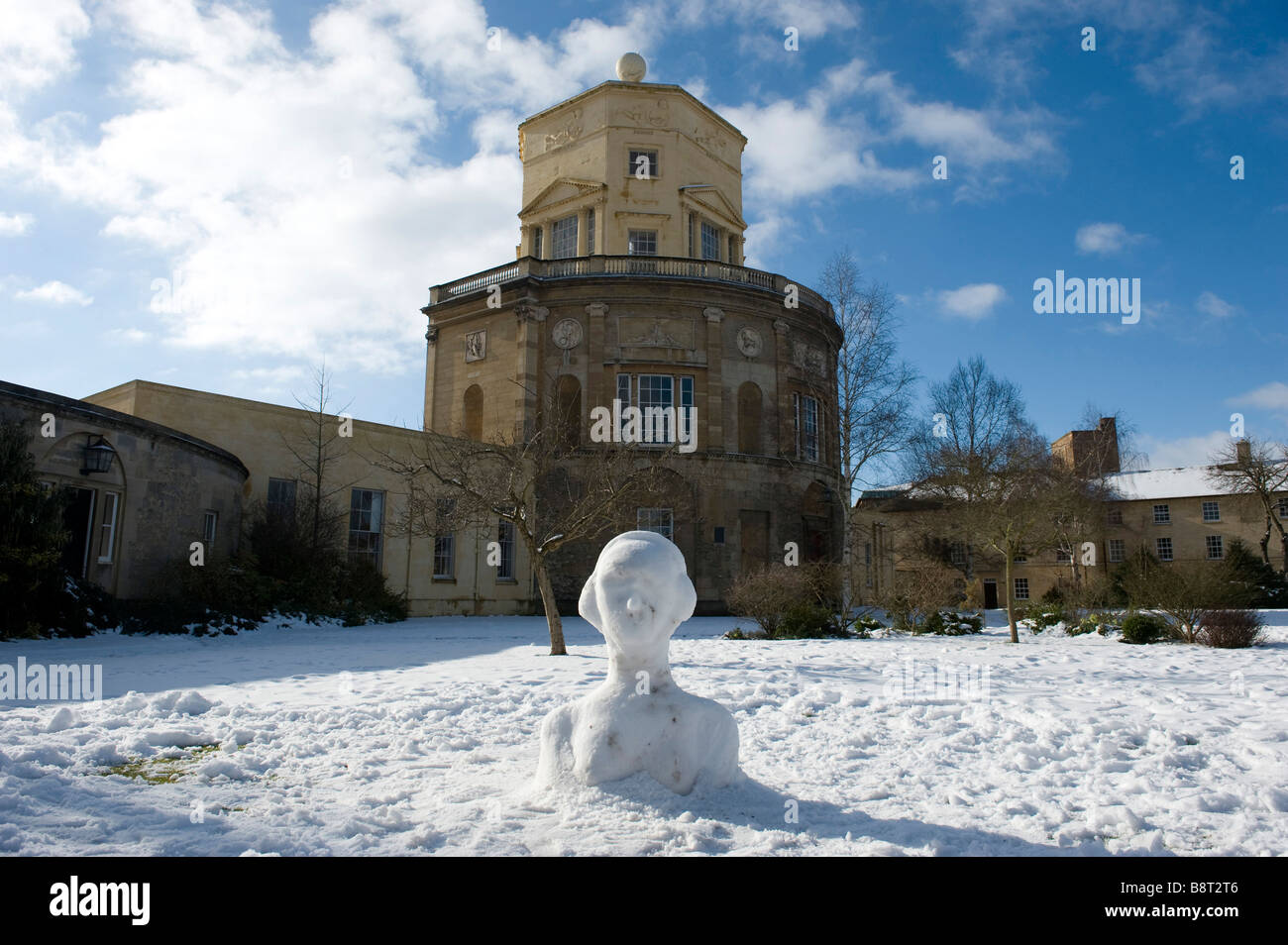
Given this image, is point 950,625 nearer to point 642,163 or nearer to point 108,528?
point 108,528

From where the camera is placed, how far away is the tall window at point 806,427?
29.5 metres

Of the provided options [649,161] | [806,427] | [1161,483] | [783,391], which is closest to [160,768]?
[783,391]

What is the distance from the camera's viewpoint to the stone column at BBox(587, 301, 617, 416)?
27.5 meters

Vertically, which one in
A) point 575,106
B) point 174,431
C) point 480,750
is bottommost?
point 480,750

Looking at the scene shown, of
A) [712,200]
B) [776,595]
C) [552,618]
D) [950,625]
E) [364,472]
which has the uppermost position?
[712,200]

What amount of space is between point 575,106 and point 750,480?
16.9 meters

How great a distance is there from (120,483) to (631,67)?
26250 millimetres

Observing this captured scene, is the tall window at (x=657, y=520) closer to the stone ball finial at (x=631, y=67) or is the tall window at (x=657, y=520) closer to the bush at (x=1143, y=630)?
the bush at (x=1143, y=630)

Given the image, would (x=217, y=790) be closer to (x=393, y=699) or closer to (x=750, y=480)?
(x=393, y=699)

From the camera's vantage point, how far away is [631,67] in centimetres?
3322

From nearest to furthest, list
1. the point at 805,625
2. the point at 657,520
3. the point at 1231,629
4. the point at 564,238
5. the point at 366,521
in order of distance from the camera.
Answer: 1. the point at 1231,629
2. the point at 805,625
3. the point at 366,521
4. the point at 657,520
5. the point at 564,238

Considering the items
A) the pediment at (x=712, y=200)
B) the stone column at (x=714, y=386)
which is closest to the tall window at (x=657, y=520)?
the stone column at (x=714, y=386)

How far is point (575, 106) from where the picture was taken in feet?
107
